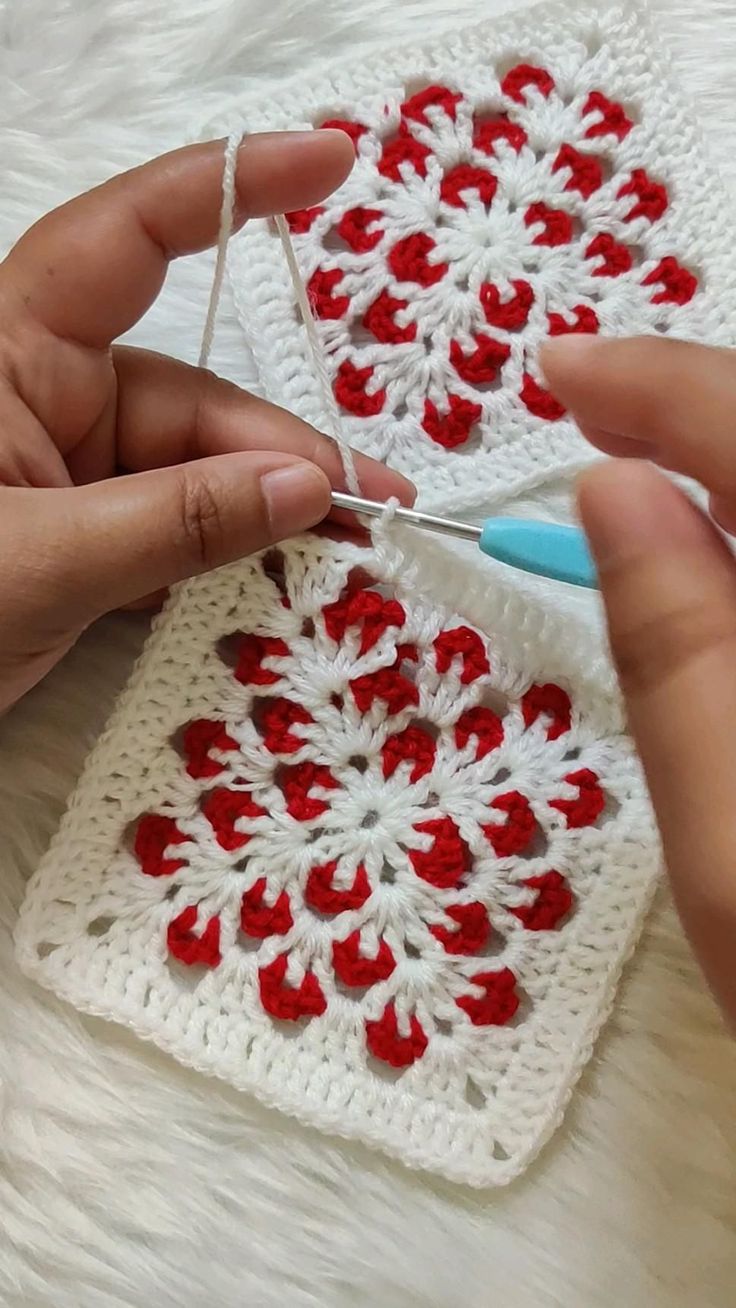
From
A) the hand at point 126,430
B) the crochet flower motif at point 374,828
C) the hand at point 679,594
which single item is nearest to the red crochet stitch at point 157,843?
the crochet flower motif at point 374,828

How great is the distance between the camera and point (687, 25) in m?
0.72

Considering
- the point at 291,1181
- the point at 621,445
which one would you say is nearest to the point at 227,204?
the point at 621,445

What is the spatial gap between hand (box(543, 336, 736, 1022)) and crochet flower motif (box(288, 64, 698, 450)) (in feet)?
0.86

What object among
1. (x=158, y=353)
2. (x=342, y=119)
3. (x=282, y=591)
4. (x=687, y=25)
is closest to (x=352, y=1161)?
(x=282, y=591)

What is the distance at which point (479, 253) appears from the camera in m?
0.69

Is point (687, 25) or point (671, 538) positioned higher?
point (687, 25)

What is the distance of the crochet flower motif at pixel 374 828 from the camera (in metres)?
0.64

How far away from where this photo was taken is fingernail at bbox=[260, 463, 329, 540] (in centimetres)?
57

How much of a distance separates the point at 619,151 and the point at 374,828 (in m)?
0.42

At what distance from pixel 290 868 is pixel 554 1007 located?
162 millimetres

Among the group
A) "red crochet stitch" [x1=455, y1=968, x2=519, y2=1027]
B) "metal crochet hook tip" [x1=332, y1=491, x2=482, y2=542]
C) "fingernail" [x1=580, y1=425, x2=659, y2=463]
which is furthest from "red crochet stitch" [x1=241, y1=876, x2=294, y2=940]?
"fingernail" [x1=580, y1=425, x2=659, y2=463]

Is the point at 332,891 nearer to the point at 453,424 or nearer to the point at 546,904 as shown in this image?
the point at 546,904

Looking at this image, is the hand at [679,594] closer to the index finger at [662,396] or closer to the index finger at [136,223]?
the index finger at [662,396]

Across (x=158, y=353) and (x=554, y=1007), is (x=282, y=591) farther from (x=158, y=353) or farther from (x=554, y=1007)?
(x=554, y=1007)
